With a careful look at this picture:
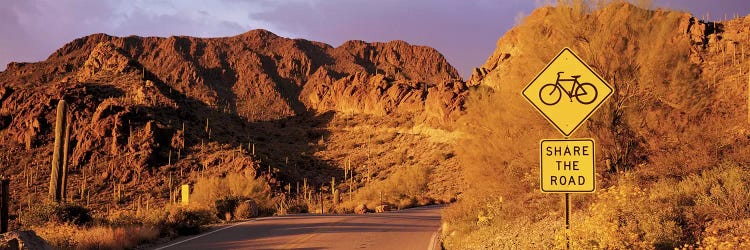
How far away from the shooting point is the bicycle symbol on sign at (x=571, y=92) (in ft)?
28.4

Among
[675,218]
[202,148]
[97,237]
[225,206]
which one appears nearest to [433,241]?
[97,237]

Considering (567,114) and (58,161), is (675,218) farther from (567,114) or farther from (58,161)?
(58,161)

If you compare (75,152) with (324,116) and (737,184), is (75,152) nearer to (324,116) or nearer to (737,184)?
(324,116)

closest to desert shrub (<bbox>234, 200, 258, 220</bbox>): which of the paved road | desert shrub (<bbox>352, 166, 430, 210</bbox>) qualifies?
the paved road

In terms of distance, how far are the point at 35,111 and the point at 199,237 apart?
54.2 metres

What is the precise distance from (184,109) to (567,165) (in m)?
68.0

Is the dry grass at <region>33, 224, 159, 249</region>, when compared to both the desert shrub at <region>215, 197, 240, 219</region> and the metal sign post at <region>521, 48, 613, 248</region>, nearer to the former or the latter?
the desert shrub at <region>215, 197, 240, 219</region>

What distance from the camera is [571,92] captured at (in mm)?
8727

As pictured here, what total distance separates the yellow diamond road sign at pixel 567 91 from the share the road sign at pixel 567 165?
0.47 m

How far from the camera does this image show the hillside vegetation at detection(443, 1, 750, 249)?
30.7 ft

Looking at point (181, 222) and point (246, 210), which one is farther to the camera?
point (246, 210)

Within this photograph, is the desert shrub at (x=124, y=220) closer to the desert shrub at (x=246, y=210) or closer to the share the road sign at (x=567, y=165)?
the desert shrub at (x=246, y=210)

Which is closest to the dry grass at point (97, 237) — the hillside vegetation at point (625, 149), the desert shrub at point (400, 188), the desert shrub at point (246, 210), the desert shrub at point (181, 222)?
the desert shrub at point (181, 222)

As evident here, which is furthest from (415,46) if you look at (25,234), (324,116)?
(25,234)
